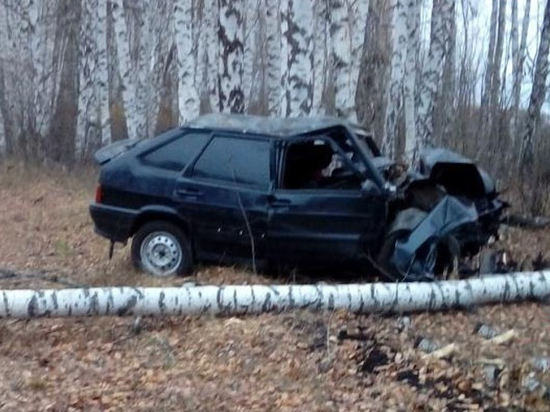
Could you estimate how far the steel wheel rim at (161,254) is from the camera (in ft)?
38.1

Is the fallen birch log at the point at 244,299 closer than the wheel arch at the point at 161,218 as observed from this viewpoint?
Yes

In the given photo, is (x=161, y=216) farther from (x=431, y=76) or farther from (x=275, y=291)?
(x=431, y=76)

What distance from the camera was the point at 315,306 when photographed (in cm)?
978

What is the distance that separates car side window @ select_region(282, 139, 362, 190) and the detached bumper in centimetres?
168

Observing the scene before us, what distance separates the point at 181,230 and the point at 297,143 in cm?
149

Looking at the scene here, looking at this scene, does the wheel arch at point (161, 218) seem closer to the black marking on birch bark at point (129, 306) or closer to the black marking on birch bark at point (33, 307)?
the black marking on birch bark at point (129, 306)

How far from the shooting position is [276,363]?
29.1ft

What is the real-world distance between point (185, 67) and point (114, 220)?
783 centimetres

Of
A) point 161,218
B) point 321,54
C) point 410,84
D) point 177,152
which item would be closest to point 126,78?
point 321,54

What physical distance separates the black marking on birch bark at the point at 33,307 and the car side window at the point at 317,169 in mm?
3026

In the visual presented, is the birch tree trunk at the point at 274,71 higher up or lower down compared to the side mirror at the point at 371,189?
higher up

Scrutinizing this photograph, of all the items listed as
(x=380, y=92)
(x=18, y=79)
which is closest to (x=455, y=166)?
(x=380, y=92)

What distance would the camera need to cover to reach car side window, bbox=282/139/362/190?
37.3 ft

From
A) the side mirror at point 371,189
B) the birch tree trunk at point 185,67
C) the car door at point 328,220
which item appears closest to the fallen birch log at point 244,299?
the car door at point 328,220
